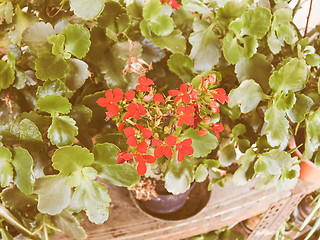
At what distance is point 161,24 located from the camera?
2.01 feet

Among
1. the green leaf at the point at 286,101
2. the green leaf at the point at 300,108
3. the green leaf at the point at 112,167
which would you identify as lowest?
the green leaf at the point at 112,167

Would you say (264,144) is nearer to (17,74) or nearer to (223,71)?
(223,71)

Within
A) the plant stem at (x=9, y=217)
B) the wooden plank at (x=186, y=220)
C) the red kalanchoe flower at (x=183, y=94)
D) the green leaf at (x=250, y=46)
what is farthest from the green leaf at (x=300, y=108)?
the plant stem at (x=9, y=217)

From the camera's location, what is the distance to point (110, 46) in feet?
2.10

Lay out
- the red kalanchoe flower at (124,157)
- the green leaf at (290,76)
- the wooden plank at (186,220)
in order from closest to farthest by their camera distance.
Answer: the red kalanchoe flower at (124,157), the green leaf at (290,76), the wooden plank at (186,220)

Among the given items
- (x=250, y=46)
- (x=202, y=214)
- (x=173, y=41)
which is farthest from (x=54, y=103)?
(x=202, y=214)

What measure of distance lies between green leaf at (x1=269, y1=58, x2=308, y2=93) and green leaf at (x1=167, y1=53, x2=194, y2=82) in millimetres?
148

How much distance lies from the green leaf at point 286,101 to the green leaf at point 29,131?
41cm

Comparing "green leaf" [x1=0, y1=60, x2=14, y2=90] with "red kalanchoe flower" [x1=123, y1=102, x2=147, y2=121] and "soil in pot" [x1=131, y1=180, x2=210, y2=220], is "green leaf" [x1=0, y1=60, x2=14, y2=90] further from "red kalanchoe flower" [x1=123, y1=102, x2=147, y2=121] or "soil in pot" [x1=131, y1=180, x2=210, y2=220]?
"soil in pot" [x1=131, y1=180, x2=210, y2=220]

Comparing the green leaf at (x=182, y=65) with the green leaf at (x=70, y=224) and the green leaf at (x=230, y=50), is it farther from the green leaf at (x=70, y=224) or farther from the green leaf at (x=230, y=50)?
the green leaf at (x=70, y=224)

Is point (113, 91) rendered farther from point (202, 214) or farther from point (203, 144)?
point (202, 214)

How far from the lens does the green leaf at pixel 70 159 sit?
53 centimetres

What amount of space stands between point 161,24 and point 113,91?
172 millimetres

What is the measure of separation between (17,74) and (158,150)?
312 mm
